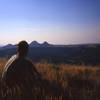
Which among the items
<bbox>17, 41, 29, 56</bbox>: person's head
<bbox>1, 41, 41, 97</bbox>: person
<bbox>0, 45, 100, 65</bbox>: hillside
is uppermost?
<bbox>17, 41, 29, 56</bbox>: person's head

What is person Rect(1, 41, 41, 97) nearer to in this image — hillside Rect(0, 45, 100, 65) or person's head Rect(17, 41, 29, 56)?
person's head Rect(17, 41, 29, 56)

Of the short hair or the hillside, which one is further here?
the hillside

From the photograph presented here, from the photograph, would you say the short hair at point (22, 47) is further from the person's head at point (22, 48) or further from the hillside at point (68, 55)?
the hillside at point (68, 55)

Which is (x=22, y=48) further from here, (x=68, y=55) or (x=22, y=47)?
(x=68, y=55)

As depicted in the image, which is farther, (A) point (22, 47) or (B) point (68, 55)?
(B) point (68, 55)

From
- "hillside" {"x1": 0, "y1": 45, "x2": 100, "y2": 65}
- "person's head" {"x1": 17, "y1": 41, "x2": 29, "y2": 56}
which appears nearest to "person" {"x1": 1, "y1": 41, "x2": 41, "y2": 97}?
"person's head" {"x1": 17, "y1": 41, "x2": 29, "y2": 56}

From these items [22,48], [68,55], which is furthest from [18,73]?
[68,55]

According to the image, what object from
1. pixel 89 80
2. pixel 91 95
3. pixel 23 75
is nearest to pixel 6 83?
pixel 23 75

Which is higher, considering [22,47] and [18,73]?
[22,47]

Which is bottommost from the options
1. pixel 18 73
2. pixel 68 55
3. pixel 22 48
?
pixel 68 55

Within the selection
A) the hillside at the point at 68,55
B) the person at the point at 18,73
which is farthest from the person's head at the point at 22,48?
the hillside at the point at 68,55

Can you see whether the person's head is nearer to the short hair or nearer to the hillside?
the short hair

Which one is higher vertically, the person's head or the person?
the person's head

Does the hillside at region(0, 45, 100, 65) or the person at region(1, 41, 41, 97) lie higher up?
the person at region(1, 41, 41, 97)
